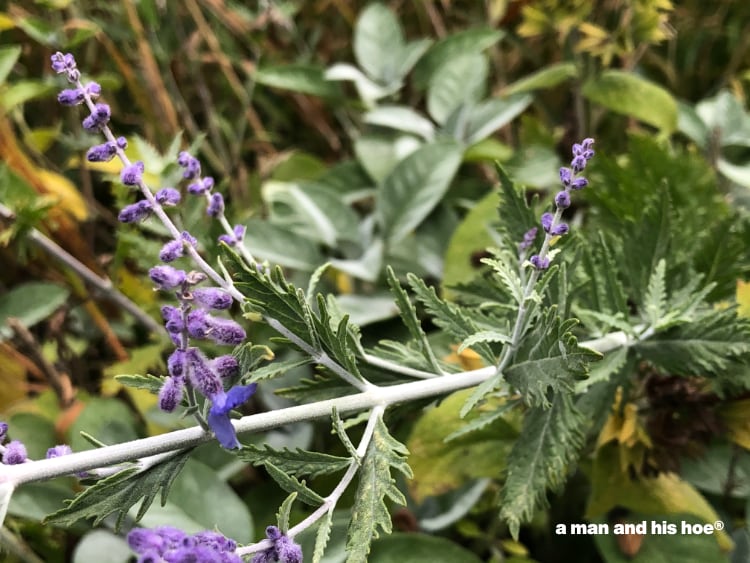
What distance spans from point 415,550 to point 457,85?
51 cm

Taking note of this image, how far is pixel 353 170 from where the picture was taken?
77 cm

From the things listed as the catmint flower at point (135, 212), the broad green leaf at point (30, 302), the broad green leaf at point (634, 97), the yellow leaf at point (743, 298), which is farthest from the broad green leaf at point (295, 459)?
the broad green leaf at point (634, 97)

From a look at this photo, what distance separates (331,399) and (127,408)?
327 millimetres

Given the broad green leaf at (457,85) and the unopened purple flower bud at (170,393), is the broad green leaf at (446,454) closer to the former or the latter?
the unopened purple flower bud at (170,393)

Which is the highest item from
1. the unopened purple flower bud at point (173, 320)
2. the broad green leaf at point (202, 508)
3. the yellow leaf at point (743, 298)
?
the unopened purple flower bud at point (173, 320)

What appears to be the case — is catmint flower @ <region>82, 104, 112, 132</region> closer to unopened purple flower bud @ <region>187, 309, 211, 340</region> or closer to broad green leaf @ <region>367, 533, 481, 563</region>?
unopened purple flower bud @ <region>187, 309, 211, 340</region>

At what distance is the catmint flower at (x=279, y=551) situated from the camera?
278 mm

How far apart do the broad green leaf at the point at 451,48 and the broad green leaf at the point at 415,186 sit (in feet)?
0.55

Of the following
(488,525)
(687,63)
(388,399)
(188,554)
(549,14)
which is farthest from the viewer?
(687,63)

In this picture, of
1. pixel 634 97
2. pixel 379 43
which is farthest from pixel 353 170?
pixel 634 97

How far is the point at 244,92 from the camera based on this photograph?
2.88ft

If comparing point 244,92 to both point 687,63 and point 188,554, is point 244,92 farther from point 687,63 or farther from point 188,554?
point 188,554

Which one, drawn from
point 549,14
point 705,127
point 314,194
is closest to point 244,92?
point 314,194

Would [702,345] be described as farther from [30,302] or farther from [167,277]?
[30,302]
